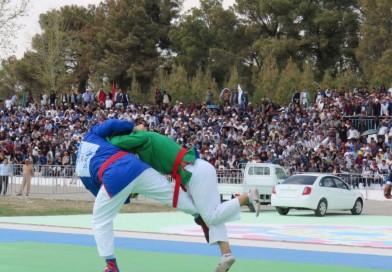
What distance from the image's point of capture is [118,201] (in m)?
Result: 10.6

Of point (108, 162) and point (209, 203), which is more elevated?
point (108, 162)

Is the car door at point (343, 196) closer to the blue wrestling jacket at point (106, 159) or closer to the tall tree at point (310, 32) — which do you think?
the blue wrestling jacket at point (106, 159)

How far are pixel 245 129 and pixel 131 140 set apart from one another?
107 ft

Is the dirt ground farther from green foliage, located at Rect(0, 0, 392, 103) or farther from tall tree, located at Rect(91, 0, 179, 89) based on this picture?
tall tree, located at Rect(91, 0, 179, 89)

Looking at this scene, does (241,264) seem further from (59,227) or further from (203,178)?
(59,227)

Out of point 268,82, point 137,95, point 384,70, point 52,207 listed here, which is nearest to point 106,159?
point 52,207

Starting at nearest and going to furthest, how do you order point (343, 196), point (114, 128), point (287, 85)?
point (114, 128) → point (343, 196) → point (287, 85)

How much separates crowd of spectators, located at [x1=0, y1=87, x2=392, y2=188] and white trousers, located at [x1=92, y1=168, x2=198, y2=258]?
24.5 metres

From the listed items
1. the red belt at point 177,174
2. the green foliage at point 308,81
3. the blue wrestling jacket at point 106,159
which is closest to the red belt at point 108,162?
the blue wrestling jacket at point 106,159

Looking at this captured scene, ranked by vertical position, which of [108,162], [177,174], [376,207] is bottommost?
[376,207]

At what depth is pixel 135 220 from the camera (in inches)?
982

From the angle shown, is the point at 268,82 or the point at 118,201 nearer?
the point at 118,201

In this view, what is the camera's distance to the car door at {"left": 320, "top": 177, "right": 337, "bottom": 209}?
28797mm

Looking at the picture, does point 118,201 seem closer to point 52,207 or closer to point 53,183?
point 52,207
